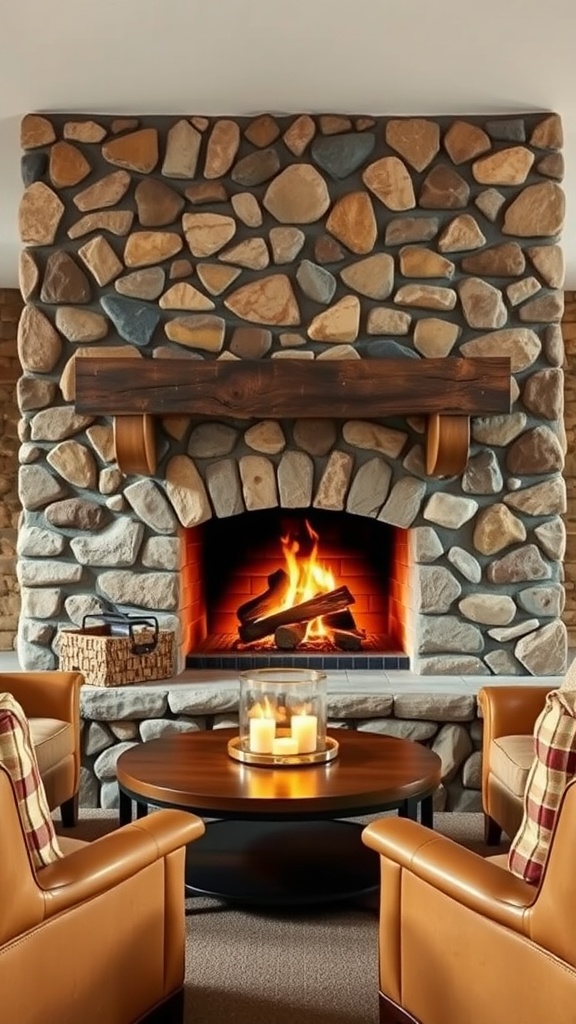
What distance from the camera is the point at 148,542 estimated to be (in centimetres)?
377

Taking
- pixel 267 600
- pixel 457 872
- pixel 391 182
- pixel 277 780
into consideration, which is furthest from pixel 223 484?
pixel 457 872

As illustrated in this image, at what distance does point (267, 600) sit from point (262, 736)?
1.73 metres

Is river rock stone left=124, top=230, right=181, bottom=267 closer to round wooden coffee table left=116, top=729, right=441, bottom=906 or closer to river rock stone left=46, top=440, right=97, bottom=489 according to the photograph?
river rock stone left=46, top=440, right=97, bottom=489

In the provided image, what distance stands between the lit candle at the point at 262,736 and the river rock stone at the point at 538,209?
2.20 m

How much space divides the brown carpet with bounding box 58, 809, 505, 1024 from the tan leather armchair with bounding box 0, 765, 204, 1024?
20 centimetres

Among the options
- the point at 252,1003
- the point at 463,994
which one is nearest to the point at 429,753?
the point at 252,1003

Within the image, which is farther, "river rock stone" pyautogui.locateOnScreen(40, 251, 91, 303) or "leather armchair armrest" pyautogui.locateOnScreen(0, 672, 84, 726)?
"river rock stone" pyautogui.locateOnScreen(40, 251, 91, 303)

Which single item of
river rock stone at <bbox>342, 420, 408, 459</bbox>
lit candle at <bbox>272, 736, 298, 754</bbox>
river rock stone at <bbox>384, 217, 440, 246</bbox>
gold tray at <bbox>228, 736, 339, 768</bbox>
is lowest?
gold tray at <bbox>228, 736, 339, 768</bbox>

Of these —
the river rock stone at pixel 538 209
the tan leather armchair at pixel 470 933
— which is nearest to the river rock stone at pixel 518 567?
the river rock stone at pixel 538 209

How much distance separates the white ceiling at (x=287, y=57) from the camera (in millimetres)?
2965

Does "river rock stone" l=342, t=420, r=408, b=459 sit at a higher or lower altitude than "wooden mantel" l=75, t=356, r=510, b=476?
lower

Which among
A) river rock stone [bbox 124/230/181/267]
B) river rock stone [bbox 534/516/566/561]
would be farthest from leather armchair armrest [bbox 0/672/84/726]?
river rock stone [bbox 534/516/566/561]

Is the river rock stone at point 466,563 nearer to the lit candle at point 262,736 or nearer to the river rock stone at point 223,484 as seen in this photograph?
the river rock stone at point 223,484

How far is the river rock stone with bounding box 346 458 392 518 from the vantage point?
3760mm
